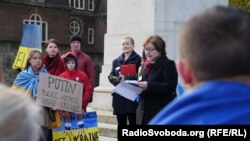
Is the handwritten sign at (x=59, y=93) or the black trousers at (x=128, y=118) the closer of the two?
the handwritten sign at (x=59, y=93)

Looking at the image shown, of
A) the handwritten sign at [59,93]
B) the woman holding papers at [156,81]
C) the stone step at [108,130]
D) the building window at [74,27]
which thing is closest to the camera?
Answer: the woman holding papers at [156,81]

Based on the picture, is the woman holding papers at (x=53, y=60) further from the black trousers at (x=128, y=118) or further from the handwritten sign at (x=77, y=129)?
the black trousers at (x=128, y=118)

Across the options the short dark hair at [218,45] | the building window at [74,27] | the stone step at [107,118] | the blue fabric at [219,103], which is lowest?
the stone step at [107,118]

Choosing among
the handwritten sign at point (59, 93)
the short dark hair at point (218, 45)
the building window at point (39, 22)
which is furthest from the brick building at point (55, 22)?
the short dark hair at point (218, 45)

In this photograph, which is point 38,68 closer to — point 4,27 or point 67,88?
point 67,88

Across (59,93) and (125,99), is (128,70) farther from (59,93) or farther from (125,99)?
(59,93)

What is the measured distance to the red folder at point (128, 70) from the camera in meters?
6.83

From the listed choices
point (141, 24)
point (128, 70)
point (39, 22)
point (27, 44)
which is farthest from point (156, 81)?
point (39, 22)

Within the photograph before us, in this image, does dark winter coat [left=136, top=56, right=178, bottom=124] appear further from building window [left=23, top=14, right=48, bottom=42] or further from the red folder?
building window [left=23, top=14, right=48, bottom=42]

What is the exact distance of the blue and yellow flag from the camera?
7508mm

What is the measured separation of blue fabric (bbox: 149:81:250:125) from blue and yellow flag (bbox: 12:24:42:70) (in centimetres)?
599

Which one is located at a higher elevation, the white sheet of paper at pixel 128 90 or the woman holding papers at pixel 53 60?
the woman holding papers at pixel 53 60

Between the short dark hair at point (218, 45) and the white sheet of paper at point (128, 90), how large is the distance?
4.30m

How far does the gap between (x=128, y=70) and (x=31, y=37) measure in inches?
84.3
